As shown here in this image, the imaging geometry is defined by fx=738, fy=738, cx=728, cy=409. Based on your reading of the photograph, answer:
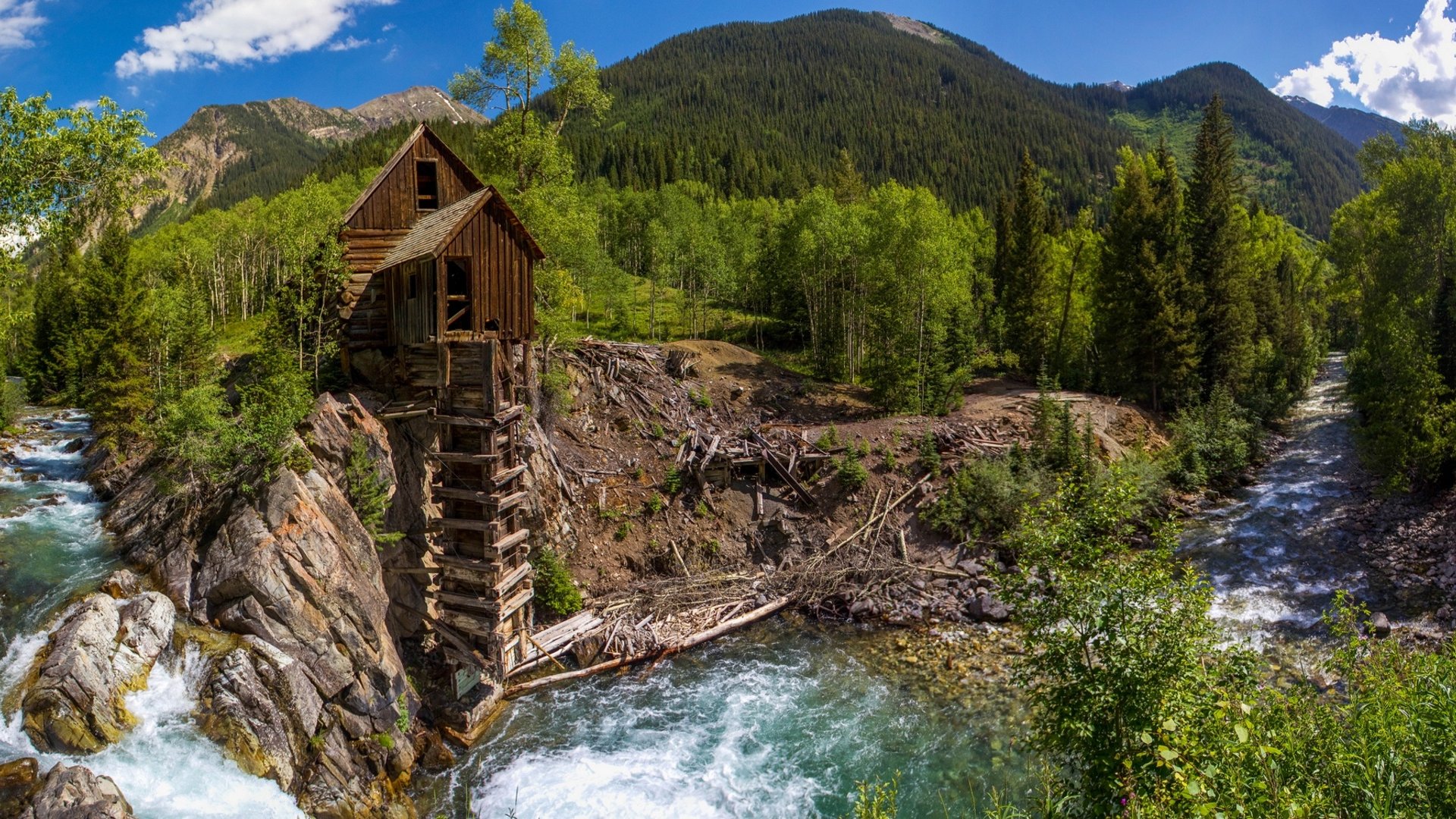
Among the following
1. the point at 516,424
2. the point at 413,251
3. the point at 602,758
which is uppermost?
the point at 413,251

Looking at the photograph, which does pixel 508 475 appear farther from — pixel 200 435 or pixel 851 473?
pixel 851 473

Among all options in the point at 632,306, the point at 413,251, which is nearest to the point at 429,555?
the point at 413,251

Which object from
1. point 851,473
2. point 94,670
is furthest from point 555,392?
point 94,670

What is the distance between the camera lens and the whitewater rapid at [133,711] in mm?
10773

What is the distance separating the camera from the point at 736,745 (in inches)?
609

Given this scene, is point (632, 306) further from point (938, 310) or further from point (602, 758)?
point (602, 758)

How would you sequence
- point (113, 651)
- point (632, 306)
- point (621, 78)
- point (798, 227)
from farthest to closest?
point (621, 78) < point (632, 306) < point (798, 227) < point (113, 651)

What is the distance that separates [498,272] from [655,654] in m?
10.6

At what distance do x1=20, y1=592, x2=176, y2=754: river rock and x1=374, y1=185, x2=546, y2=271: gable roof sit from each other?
8782 millimetres

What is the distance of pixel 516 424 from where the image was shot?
18766 millimetres

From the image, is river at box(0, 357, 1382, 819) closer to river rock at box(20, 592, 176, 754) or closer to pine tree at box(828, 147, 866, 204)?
river rock at box(20, 592, 176, 754)

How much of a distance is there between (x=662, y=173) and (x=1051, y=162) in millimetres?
86506

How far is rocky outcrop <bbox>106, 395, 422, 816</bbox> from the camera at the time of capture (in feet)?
40.7

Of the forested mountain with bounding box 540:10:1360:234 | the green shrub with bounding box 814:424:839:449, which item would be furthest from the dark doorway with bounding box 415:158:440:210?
the forested mountain with bounding box 540:10:1360:234
